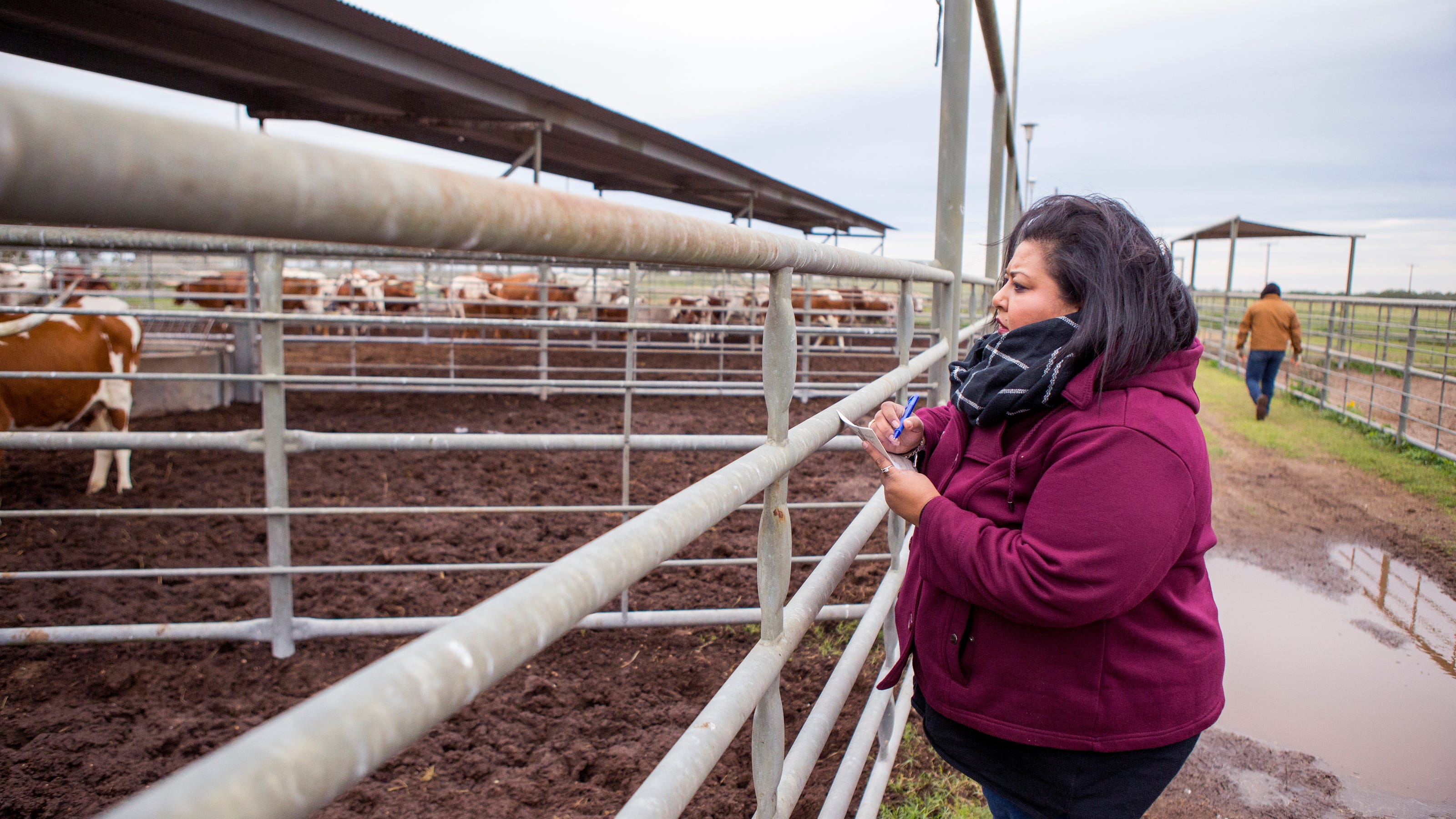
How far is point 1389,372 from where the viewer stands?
443 inches

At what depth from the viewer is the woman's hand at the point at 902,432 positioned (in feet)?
5.32

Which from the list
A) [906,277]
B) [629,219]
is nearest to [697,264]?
[629,219]

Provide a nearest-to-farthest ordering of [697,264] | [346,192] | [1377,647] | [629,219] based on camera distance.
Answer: [346,192] < [629,219] < [697,264] < [1377,647]

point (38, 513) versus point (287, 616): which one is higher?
point (38, 513)

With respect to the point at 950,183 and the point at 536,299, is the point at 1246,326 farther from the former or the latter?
the point at 536,299

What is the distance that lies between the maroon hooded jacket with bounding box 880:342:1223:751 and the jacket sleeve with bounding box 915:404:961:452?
0.19 meters

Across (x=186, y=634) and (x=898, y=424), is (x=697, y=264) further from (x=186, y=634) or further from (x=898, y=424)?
(x=186, y=634)

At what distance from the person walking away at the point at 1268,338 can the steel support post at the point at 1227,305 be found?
20.7ft

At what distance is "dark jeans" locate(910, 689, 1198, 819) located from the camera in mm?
1315

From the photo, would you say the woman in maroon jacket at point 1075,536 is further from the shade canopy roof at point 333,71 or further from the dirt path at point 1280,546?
the shade canopy roof at point 333,71

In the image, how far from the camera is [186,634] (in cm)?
296

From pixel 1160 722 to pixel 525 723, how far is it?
2.08 m

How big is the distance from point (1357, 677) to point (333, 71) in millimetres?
7582

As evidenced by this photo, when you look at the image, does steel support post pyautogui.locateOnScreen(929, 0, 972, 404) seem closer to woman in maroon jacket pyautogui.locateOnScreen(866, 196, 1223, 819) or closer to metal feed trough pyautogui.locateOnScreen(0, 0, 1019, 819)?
metal feed trough pyautogui.locateOnScreen(0, 0, 1019, 819)
